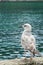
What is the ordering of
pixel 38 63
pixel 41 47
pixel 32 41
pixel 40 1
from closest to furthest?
pixel 38 63 < pixel 32 41 < pixel 41 47 < pixel 40 1

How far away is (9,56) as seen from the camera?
1964 cm

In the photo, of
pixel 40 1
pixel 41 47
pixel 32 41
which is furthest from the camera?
pixel 40 1

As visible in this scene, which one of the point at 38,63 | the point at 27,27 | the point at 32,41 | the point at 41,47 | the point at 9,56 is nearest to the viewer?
the point at 38,63

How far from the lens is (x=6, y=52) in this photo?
21.7 m

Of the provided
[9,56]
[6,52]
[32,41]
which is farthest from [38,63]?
[6,52]

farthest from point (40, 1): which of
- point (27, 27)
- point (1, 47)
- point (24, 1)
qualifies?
point (27, 27)

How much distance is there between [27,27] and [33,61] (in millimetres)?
2385

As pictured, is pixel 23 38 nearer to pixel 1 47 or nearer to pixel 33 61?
pixel 33 61

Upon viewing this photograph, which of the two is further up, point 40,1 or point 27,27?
point 40,1

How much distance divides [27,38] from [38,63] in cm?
163

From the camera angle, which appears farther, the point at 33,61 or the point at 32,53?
the point at 32,53

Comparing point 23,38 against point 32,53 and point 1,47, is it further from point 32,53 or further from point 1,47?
point 1,47

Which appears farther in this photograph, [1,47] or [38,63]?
[1,47]

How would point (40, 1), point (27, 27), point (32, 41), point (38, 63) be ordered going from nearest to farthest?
point (38, 63) → point (32, 41) → point (27, 27) → point (40, 1)
